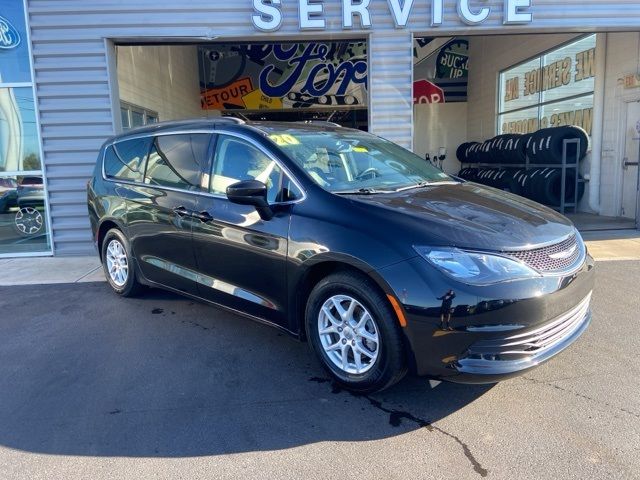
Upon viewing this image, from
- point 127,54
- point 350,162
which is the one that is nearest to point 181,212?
point 350,162

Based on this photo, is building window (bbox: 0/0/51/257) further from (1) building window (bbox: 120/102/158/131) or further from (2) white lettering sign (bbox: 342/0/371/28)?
(2) white lettering sign (bbox: 342/0/371/28)

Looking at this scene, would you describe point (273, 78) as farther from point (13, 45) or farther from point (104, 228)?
point (104, 228)

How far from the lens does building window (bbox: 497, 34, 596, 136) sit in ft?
37.2

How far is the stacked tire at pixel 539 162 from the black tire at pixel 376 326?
948 centimetres

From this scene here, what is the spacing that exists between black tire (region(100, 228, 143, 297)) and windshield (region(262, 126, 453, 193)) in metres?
2.15

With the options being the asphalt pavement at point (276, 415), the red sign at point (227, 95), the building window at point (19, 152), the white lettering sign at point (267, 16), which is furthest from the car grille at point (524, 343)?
the red sign at point (227, 95)

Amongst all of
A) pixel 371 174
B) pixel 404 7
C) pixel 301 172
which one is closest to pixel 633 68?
pixel 404 7

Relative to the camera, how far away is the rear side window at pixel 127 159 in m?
5.11

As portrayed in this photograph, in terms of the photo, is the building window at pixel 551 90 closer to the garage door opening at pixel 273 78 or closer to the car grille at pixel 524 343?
the garage door opening at pixel 273 78

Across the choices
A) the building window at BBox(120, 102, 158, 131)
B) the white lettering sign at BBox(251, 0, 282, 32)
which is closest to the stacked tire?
the white lettering sign at BBox(251, 0, 282, 32)

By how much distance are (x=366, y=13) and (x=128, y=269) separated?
16.2 feet

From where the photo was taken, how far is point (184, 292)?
179 inches

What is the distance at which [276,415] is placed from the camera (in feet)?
10.1

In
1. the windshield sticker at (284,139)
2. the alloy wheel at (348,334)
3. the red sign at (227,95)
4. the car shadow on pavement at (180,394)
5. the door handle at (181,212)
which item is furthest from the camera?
the red sign at (227,95)
